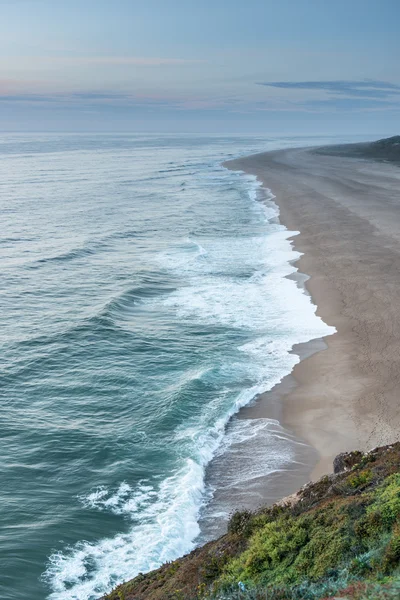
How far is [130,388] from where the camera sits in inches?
803

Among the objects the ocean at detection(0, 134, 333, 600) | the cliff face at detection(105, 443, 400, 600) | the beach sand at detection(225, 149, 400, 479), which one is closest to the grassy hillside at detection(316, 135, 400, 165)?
the beach sand at detection(225, 149, 400, 479)

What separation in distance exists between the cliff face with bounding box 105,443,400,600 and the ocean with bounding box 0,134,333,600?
2535 millimetres

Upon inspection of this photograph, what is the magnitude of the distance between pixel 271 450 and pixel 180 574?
269 inches

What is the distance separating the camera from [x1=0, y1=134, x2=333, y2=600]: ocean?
43.3 feet

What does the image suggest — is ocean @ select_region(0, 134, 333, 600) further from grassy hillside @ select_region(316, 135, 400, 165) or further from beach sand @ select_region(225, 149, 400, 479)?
grassy hillside @ select_region(316, 135, 400, 165)

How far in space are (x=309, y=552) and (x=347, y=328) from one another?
16.6 meters

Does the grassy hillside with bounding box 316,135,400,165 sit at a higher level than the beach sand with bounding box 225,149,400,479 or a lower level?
higher

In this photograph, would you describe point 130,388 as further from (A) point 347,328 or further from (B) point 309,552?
(B) point 309,552

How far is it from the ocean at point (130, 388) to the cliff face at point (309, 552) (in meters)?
2.54

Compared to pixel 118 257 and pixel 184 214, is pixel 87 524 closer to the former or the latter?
pixel 118 257

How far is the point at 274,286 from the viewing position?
32062mm

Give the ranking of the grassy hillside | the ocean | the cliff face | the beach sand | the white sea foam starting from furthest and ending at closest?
1. the grassy hillside
2. the beach sand
3. the ocean
4. the white sea foam
5. the cliff face

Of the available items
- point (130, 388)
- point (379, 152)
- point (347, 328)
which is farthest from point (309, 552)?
point (379, 152)

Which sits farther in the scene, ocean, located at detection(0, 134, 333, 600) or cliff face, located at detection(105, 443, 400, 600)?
ocean, located at detection(0, 134, 333, 600)
